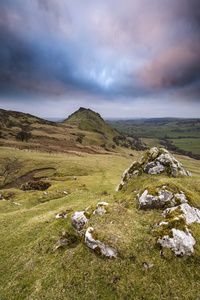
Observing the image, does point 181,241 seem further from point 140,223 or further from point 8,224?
point 8,224

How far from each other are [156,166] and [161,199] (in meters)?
10.2

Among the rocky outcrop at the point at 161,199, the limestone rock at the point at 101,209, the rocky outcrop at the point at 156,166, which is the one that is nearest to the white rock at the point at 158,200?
the rocky outcrop at the point at 161,199

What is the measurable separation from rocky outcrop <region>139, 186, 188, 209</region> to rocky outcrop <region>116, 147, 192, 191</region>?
→ 8.23m

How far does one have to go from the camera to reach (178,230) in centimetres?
1039

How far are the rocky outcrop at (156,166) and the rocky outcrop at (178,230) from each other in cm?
1076

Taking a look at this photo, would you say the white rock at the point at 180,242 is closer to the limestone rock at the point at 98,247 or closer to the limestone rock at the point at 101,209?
the limestone rock at the point at 98,247

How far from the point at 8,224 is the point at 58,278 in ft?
51.5

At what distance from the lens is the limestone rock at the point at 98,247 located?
10.4 m

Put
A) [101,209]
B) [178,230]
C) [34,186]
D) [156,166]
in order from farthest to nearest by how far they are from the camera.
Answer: [34,186] → [156,166] → [101,209] → [178,230]

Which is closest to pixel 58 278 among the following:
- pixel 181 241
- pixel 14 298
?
pixel 14 298

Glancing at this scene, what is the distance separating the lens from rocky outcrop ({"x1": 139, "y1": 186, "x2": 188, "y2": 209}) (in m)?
14.5

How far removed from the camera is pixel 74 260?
1072cm

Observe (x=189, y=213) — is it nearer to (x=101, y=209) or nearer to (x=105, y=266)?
(x=101, y=209)

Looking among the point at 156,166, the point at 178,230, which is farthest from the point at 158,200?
the point at 156,166
